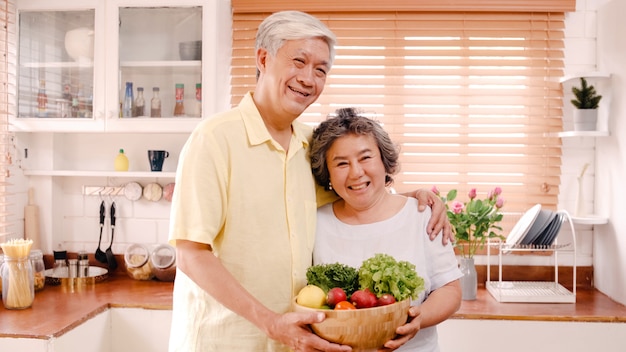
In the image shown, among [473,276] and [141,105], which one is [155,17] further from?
[473,276]

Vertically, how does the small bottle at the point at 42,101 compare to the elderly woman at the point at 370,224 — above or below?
above

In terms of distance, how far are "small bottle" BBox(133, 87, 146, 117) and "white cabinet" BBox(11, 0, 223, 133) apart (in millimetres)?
19

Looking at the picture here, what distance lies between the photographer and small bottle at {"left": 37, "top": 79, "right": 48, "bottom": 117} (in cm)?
288

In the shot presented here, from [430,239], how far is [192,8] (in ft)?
5.84

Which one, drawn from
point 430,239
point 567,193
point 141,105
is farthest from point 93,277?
point 567,193

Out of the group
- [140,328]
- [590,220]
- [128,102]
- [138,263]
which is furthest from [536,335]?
[128,102]

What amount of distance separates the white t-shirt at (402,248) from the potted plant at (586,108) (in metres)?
1.43

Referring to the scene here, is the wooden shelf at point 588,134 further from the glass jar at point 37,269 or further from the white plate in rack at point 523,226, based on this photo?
the glass jar at point 37,269

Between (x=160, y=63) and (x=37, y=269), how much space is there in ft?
3.71

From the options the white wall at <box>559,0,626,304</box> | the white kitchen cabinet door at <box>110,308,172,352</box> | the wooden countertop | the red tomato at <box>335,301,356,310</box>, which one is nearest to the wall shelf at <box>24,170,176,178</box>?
the wooden countertop

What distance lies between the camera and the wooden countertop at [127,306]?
223 cm

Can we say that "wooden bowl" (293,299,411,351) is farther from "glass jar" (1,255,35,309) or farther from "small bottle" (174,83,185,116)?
"small bottle" (174,83,185,116)

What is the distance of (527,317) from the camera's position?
7.89 ft

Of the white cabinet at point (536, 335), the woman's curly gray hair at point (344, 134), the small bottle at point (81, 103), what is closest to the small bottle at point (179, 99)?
the small bottle at point (81, 103)
